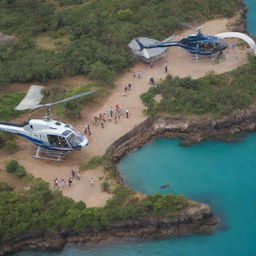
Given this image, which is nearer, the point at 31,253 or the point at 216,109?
the point at 31,253

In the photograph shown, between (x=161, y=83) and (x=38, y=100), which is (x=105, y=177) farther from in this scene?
(x=161, y=83)

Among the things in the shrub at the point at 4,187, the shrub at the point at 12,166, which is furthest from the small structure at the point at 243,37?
the shrub at the point at 4,187

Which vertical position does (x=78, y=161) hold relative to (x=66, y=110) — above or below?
below

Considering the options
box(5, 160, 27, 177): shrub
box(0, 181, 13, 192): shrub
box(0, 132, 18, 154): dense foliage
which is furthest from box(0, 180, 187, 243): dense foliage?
box(0, 132, 18, 154): dense foliage

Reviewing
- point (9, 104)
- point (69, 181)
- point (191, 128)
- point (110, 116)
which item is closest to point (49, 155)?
point (69, 181)

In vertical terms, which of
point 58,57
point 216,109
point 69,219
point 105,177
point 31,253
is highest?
point 58,57

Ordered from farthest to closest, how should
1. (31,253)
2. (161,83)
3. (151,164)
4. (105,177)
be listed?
(161,83), (151,164), (105,177), (31,253)

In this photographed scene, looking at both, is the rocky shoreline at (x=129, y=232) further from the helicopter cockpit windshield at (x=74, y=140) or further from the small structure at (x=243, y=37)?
the small structure at (x=243, y=37)

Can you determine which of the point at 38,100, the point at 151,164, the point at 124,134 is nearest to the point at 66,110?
the point at 38,100

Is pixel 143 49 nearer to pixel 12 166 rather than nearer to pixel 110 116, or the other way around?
pixel 110 116
